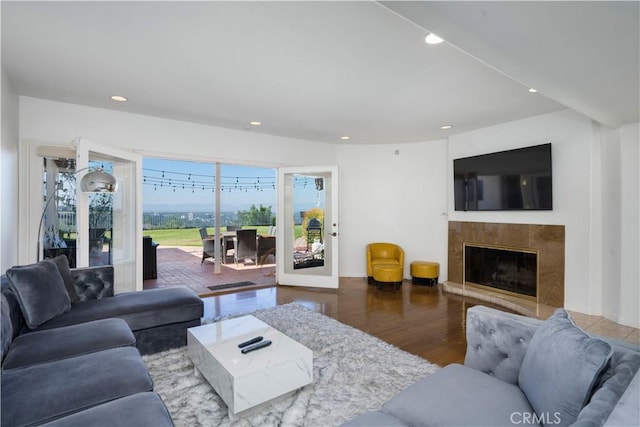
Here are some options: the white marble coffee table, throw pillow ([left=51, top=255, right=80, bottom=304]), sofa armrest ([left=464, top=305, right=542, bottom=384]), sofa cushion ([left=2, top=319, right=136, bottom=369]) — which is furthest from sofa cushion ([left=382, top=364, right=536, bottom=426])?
throw pillow ([left=51, top=255, right=80, bottom=304])

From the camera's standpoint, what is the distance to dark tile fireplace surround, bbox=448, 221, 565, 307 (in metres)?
4.18

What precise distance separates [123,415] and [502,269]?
5.01m

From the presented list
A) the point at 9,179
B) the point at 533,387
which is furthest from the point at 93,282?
the point at 533,387

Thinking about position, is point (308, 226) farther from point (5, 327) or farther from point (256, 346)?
point (5, 327)

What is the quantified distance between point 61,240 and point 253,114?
2.88 metres

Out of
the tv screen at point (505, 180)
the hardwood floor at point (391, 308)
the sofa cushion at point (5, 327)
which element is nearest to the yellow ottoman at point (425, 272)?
the hardwood floor at point (391, 308)

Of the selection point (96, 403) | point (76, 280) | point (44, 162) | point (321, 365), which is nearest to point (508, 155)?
point (321, 365)

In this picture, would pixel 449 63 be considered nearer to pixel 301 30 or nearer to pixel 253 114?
pixel 301 30

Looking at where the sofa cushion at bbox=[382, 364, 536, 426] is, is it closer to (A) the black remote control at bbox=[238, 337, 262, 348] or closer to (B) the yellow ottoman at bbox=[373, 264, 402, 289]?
(A) the black remote control at bbox=[238, 337, 262, 348]

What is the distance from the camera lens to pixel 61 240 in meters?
4.03

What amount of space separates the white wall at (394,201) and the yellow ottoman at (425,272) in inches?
11.9

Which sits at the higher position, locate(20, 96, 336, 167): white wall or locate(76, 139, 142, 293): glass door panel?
A: locate(20, 96, 336, 167): white wall

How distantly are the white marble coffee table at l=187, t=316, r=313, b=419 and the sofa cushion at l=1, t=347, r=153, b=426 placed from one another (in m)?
0.47

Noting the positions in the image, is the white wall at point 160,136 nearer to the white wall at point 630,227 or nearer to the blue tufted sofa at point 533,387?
the white wall at point 630,227
